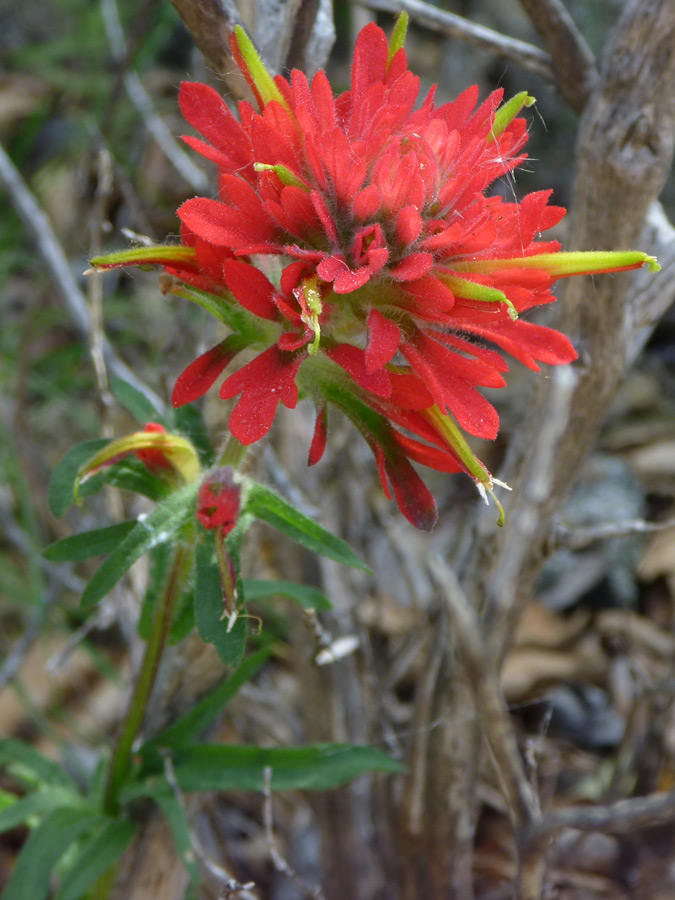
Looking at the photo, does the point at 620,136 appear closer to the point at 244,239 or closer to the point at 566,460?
the point at 566,460

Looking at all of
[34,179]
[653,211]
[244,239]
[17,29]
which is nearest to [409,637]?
[653,211]

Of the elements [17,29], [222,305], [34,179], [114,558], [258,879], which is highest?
[222,305]

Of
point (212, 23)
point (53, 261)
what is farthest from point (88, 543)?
point (53, 261)

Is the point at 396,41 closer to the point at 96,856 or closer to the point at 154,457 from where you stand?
the point at 154,457

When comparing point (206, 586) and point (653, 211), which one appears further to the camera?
point (653, 211)

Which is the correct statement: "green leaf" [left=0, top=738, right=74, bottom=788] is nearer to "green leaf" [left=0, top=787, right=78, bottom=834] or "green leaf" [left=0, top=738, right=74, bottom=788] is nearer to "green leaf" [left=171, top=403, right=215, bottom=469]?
"green leaf" [left=0, top=787, right=78, bottom=834]

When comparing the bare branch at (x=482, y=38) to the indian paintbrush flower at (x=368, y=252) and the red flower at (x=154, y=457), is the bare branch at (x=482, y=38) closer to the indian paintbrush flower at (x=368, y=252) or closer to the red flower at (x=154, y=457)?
the indian paintbrush flower at (x=368, y=252)
